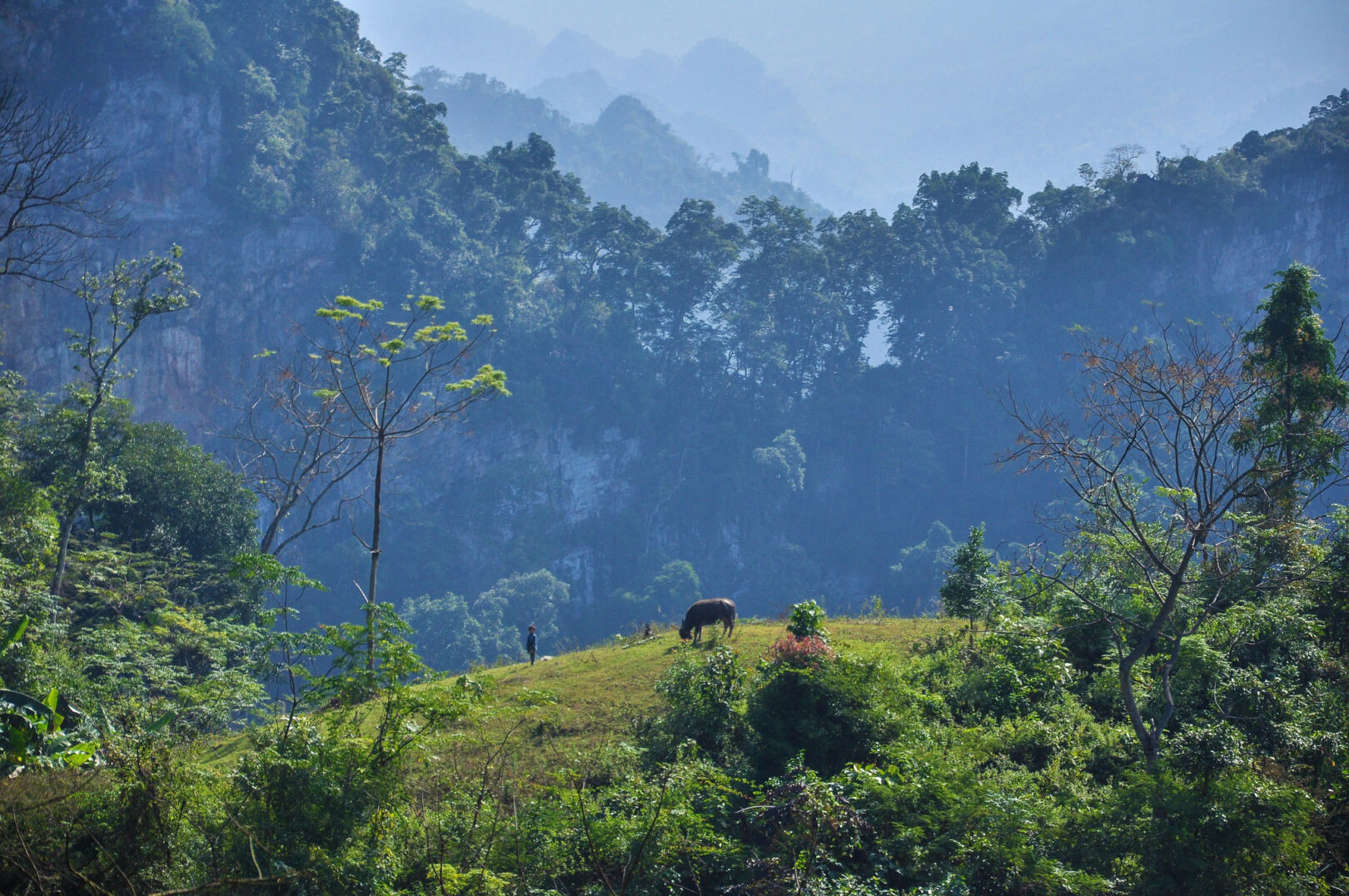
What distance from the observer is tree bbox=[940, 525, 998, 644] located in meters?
12.2

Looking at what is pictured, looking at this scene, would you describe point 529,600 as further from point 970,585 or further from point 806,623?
point 806,623

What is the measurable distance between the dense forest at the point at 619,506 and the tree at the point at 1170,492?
0.13m

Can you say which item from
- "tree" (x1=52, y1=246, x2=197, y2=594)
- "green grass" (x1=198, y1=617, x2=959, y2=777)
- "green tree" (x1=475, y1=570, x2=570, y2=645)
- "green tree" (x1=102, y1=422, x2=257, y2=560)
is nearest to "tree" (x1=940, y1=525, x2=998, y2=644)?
"green grass" (x1=198, y1=617, x2=959, y2=777)

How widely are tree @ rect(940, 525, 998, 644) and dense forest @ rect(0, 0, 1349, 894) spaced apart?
8 cm

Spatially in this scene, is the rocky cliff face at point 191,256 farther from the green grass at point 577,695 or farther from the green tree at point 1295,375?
the green tree at point 1295,375

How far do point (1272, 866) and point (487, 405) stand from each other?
47.9 meters

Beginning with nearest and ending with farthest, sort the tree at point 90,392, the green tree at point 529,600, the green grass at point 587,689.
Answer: the green grass at point 587,689 → the tree at point 90,392 → the green tree at point 529,600

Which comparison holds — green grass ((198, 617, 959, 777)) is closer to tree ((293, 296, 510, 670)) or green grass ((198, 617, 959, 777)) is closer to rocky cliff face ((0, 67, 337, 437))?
tree ((293, 296, 510, 670))

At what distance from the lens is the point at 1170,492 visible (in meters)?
8.32

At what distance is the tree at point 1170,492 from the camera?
7.71 m

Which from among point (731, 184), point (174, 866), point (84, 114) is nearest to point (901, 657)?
point (174, 866)

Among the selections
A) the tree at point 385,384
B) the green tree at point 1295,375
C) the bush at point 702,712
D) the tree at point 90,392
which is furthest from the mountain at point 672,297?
the bush at point 702,712

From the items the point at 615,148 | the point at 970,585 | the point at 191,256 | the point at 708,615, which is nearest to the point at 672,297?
the point at 191,256

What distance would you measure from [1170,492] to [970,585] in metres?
4.55
